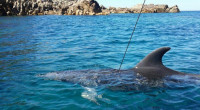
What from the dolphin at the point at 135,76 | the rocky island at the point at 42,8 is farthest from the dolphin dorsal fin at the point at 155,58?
the rocky island at the point at 42,8

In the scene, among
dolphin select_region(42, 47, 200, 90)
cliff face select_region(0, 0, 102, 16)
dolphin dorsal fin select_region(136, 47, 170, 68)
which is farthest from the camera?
cliff face select_region(0, 0, 102, 16)

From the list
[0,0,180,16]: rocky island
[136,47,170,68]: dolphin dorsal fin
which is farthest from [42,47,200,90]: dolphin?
[0,0,180,16]: rocky island

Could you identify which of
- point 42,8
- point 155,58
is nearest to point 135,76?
point 155,58

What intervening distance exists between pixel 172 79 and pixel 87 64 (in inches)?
182

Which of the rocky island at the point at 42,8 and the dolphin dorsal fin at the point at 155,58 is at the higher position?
the rocky island at the point at 42,8

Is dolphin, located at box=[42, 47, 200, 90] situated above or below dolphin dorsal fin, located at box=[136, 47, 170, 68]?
below

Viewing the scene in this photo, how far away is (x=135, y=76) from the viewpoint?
6.68m

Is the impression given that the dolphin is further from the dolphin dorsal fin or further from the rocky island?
the rocky island

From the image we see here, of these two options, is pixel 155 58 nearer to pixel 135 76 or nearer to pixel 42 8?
pixel 135 76

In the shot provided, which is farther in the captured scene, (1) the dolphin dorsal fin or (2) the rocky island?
(2) the rocky island

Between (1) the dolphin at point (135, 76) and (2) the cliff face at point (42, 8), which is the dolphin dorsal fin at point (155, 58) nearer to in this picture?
(1) the dolphin at point (135, 76)

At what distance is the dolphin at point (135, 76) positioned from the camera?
21.0 feet

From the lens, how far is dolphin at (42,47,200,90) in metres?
6.39

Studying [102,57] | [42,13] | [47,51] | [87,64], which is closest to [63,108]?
[87,64]
